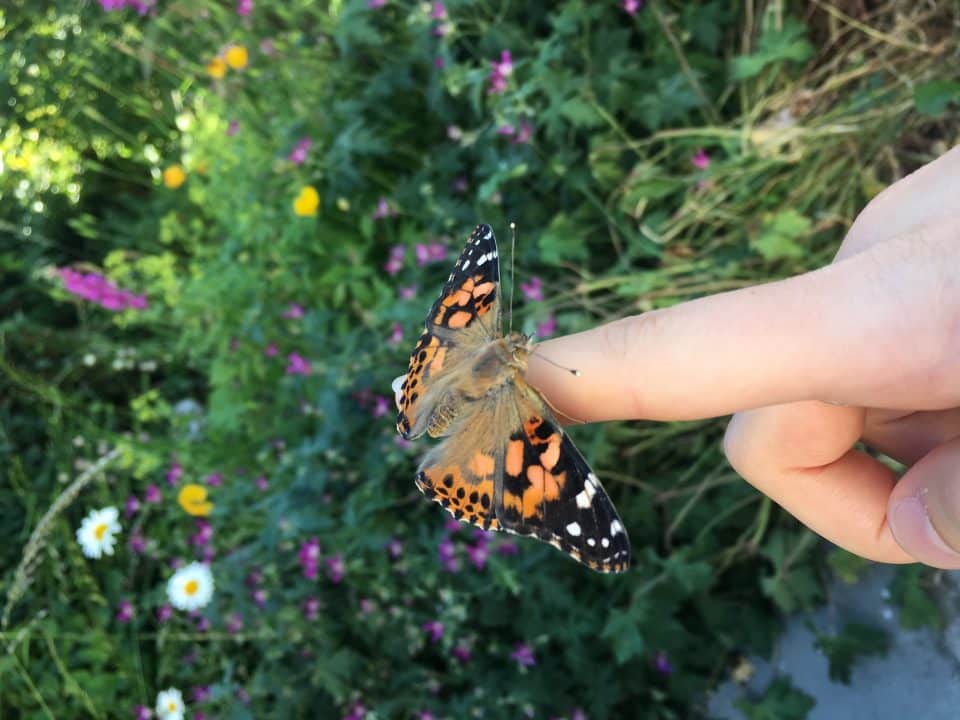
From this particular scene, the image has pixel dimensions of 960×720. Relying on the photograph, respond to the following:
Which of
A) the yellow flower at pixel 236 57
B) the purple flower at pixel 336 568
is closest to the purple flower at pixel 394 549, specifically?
the purple flower at pixel 336 568

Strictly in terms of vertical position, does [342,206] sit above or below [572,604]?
above

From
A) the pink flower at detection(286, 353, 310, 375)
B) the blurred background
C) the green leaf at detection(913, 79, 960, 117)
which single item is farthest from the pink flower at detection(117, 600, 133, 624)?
the green leaf at detection(913, 79, 960, 117)

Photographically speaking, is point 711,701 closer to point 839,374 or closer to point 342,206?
point 839,374

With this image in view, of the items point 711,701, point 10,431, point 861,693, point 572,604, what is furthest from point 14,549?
point 861,693

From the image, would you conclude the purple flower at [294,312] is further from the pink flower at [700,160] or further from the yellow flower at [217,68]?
the pink flower at [700,160]

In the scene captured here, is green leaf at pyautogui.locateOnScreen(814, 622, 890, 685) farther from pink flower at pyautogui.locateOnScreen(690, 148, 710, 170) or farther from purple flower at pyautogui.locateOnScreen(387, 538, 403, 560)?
pink flower at pyautogui.locateOnScreen(690, 148, 710, 170)

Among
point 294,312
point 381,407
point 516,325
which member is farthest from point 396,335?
point 294,312

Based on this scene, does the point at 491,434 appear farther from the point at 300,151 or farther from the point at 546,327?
the point at 300,151
